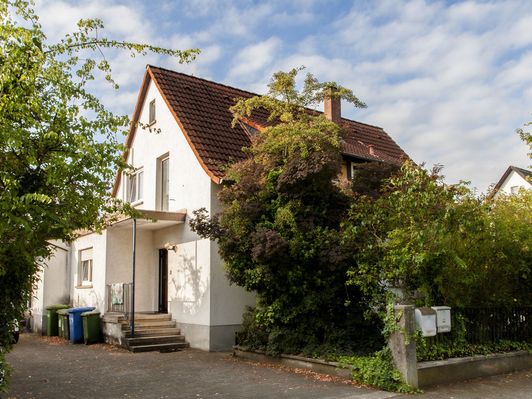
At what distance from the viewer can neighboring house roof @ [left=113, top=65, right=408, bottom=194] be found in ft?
50.1

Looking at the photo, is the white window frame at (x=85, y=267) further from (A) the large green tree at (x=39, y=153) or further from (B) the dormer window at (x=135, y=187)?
(A) the large green tree at (x=39, y=153)

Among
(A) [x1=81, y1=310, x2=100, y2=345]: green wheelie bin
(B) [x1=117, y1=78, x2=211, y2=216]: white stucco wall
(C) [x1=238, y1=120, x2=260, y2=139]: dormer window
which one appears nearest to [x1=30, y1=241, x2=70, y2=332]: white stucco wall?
(B) [x1=117, y1=78, x2=211, y2=216]: white stucco wall

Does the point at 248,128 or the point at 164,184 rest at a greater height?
the point at 248,128

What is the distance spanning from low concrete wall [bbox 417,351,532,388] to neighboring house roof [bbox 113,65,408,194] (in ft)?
A: 19.2

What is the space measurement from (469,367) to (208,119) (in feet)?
35.2

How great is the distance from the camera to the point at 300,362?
10977 millimetres

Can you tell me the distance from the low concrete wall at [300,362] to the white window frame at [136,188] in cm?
797

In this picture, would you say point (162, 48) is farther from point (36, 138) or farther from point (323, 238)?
point (323, 238)

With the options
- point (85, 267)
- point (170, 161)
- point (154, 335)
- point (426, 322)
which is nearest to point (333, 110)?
point (170, 161)

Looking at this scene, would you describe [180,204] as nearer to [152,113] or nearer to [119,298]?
[119,298]

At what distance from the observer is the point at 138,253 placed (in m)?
16.9

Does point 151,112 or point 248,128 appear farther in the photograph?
point 151,112

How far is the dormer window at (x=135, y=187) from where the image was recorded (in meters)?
18.9

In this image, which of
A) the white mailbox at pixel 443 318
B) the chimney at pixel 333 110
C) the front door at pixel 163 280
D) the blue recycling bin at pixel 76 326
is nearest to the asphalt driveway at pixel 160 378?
the white mailbox at pixel 443 318
